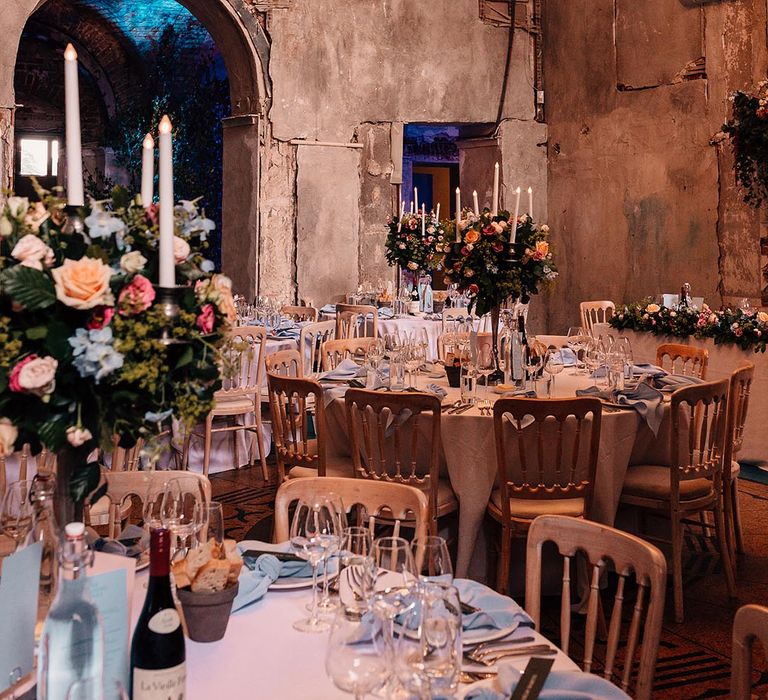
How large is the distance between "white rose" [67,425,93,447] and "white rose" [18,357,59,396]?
74mm

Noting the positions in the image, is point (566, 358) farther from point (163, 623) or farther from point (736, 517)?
point (163, 623)

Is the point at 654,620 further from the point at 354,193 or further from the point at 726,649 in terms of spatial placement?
the point at 354,193

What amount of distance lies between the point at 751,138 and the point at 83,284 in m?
7.47

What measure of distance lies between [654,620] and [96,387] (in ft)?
4.00

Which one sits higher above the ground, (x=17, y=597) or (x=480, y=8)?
(x=480, y=8)

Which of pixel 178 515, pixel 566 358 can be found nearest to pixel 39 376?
pixel 178 515

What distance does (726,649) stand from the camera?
3730 mm

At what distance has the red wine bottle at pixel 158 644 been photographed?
1375 mm

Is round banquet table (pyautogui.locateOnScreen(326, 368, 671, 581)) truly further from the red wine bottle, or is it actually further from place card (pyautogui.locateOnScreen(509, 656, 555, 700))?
the red wine bottle

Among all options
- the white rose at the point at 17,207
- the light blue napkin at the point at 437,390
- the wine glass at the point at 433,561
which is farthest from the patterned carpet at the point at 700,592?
the white rose at the point at 17,207

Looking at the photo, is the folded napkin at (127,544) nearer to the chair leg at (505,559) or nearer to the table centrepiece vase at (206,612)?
the table centrepiece vase at (206,612)

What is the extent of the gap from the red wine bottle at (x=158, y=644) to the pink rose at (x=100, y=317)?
35 centimetres

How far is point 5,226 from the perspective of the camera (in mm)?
A: 1569

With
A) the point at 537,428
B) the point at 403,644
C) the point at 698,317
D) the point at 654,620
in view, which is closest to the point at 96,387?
the point at 403,644
